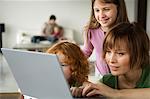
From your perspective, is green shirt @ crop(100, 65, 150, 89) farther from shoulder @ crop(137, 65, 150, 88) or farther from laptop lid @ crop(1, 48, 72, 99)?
laptop lid @ crop(1, 48, 72, 99)

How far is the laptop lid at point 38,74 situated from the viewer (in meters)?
0.60

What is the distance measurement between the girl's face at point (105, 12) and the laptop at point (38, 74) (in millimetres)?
507

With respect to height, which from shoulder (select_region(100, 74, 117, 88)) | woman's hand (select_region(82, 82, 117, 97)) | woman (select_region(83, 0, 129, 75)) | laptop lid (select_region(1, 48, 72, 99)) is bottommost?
shoulder (select_region(100, 74, 117, 88))

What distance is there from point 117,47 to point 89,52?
0.50 m

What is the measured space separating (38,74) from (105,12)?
554mm

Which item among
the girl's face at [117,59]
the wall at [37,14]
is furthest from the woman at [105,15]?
the wall at [37,14]

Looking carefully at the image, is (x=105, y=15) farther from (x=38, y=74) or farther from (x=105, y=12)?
(x=38, y=74)

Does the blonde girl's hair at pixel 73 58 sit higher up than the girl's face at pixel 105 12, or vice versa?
the girl's face at pixel 105 12

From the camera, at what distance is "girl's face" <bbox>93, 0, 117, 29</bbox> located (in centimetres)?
111

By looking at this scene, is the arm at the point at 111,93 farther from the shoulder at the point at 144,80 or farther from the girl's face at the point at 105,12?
the girl's face at the point at 105,12

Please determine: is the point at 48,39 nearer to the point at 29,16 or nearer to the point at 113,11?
the point at 29,16

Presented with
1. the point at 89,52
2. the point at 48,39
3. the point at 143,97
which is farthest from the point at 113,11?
the point at 48,39

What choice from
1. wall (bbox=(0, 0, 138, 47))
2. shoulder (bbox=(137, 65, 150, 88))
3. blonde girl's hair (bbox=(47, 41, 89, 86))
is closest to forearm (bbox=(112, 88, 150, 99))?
shoulder (bbox=(137, 65, 150, 88))

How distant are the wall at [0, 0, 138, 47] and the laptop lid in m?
5.67
